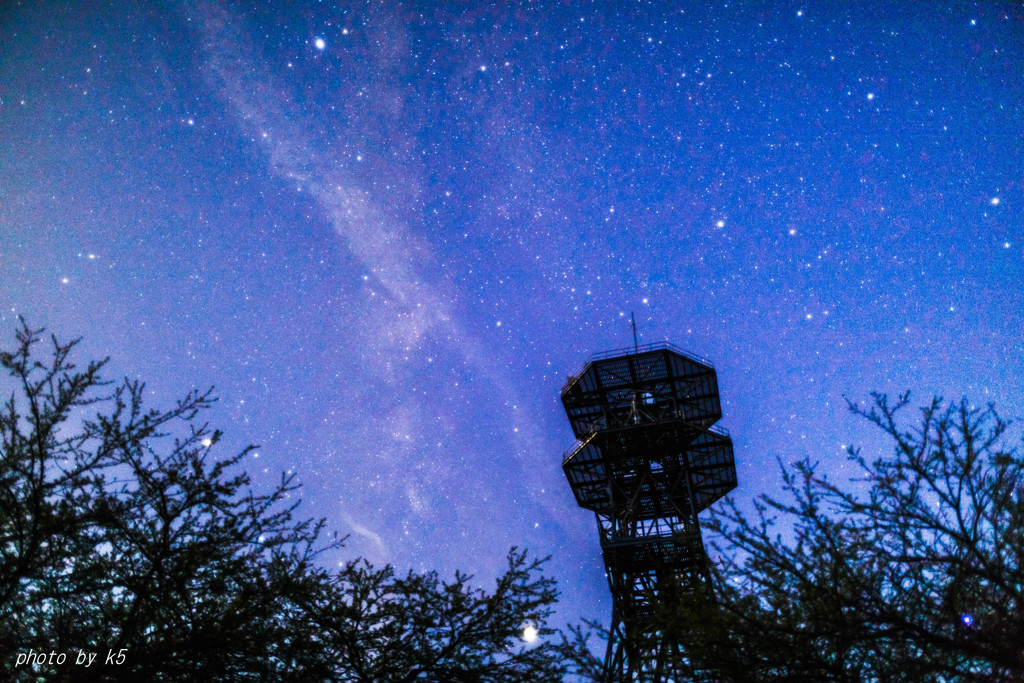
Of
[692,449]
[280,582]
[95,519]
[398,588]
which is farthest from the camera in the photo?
[692,449]

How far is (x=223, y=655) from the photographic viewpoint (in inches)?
291

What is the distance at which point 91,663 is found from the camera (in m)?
6.72

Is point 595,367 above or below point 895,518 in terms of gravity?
above

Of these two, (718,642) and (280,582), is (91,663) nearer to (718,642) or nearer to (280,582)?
(280,582)

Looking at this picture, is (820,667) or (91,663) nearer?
(820,667)

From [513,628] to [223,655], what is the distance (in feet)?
16.6

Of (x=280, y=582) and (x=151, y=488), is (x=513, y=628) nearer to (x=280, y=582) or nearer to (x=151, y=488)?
(x=280, y=582)

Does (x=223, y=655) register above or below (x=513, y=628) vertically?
below

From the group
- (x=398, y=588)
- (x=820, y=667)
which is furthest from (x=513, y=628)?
(x=820, y=667)

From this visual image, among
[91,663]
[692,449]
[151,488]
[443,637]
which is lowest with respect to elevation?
[91,663]

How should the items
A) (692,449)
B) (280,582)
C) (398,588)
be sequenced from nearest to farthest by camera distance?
(280,582)
(398,588)
(692,449)

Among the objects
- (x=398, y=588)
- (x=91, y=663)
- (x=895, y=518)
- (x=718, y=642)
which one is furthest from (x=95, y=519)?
(x=895, y=518)

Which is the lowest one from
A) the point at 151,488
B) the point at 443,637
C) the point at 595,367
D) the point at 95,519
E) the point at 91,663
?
the point at 91,663

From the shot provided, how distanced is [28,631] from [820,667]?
33.9 ft
